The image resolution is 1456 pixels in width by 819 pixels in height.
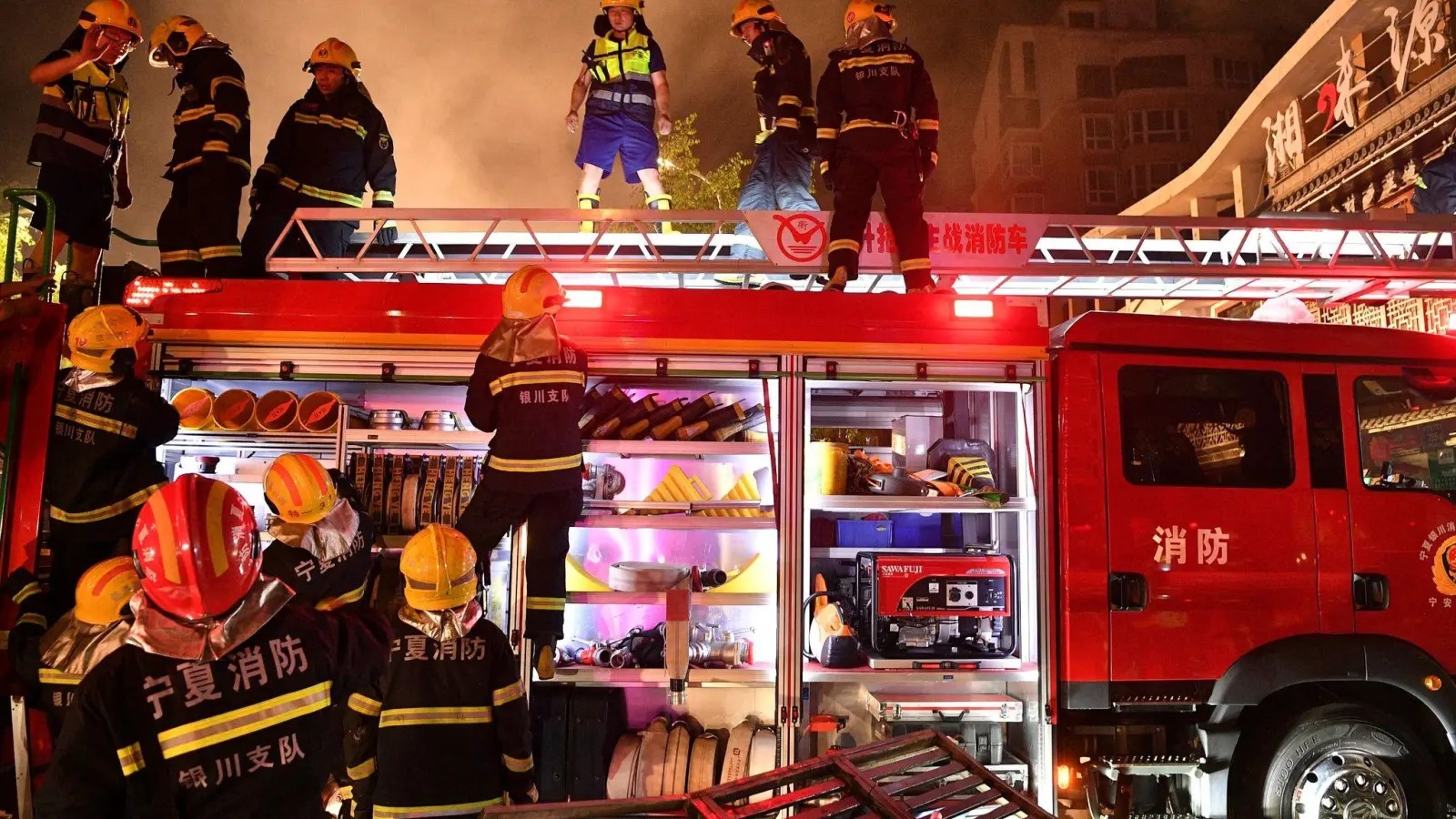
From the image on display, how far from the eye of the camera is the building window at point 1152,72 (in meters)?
43.6

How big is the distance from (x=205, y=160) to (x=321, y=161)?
30.9 inches

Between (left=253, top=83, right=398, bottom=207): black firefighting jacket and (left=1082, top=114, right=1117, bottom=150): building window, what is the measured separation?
45311 mm

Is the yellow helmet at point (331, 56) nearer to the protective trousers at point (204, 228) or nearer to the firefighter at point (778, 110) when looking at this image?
the protective trousers at point (204, 228)

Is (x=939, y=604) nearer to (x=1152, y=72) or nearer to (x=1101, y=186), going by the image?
(x=1101, y=186)

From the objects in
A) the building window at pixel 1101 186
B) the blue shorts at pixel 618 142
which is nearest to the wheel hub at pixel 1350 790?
the blue shorts at pixel 618 142

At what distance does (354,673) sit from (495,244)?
4.91 m

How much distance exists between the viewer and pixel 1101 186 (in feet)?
150

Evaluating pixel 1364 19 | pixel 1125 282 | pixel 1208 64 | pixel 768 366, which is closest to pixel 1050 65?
pixel 1208 64

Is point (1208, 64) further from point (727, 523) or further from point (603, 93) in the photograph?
point (727, 523)

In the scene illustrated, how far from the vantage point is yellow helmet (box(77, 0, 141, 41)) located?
6.03 m

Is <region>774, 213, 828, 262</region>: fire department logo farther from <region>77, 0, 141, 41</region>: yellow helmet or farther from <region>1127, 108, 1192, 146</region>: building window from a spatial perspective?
<region>1127, 108, 1192, 146</region>: building window

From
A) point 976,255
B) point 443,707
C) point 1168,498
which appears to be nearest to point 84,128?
point 443,707

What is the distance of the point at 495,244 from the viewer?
287 inches

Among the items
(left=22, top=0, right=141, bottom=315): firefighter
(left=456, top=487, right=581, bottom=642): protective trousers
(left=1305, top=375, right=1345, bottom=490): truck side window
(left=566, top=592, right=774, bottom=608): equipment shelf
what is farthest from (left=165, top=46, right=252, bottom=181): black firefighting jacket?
(left=1305, top=375, right=1345, bottom=490): truck side window
